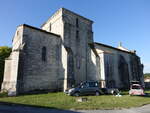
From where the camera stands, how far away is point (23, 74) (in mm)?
18484

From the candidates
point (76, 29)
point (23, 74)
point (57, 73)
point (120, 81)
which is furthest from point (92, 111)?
point (120, 81)

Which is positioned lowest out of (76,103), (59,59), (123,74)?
(76,103)

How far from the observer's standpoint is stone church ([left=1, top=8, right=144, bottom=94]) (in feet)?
62.6

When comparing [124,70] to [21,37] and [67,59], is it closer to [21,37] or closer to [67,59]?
[67,59]

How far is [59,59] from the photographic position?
23.3 meters

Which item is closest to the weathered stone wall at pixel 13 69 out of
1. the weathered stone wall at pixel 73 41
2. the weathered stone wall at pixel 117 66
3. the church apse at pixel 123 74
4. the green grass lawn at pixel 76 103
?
the green grass lawn at pixel 76 103

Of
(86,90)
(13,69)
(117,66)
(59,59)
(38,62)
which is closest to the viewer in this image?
(86,90)

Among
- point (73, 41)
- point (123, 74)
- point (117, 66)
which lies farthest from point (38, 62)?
point (123, 74)

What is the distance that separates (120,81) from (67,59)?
1408cm

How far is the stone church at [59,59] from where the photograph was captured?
19091mm

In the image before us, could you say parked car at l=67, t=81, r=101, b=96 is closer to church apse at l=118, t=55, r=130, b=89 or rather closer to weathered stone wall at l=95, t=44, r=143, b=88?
weathered stone wall at l=95, t=44, r=143, b=88

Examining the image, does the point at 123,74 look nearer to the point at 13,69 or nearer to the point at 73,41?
the point at 73,41

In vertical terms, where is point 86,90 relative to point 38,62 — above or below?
below

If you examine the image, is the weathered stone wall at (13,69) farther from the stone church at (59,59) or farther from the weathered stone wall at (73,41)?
the weathered stone wall at (73,41)
